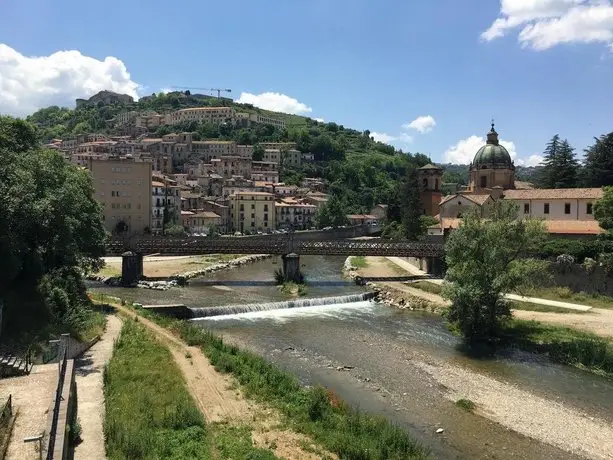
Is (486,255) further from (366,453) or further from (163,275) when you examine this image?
(163,275)

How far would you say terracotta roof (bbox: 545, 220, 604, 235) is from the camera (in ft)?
159

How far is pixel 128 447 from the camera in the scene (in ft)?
45.2

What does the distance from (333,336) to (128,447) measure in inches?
753

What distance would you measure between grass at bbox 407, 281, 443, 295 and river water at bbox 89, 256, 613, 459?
6.00 meters

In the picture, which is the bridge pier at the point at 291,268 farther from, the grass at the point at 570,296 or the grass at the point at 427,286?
the grass at the point at 570,296

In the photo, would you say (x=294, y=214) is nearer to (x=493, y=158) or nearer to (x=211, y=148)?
(x=493, y=158)

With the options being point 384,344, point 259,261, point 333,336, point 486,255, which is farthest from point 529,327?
point 259,261

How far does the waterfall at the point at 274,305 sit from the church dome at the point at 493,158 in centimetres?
4191

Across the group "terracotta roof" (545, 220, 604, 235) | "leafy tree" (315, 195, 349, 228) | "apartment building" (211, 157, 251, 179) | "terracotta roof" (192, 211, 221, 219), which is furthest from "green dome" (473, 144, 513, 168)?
"apartment building" (211, 157, 251, 179)

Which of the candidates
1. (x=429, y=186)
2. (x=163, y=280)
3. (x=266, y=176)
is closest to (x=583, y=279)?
(x=163, y=280)

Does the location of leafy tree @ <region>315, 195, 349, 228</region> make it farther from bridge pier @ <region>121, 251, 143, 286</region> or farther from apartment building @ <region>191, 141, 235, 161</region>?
bridge pier @ <region>121, 251, 143, 286</region>

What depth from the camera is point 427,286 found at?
46719 mm

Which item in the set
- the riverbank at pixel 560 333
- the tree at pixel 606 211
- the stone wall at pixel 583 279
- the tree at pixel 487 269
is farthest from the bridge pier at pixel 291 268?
the tree at pixel 606 211

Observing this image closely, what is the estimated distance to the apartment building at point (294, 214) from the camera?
114 metres
